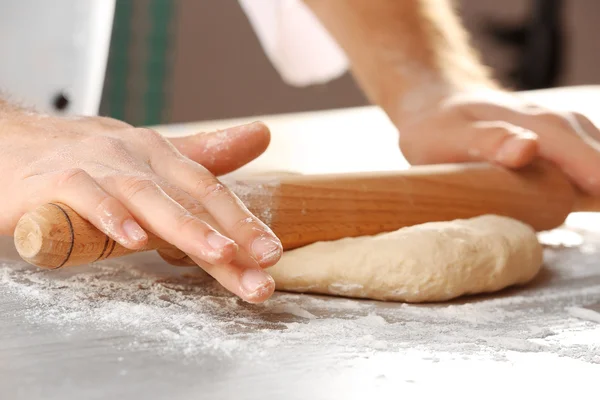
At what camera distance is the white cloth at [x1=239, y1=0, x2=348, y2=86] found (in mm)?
2143

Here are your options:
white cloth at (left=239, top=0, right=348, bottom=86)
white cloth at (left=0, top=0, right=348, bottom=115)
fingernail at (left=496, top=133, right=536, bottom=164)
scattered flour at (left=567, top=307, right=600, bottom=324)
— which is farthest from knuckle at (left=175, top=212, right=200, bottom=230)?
white cloth at (left=239, top=0, right=348, bottom=86)

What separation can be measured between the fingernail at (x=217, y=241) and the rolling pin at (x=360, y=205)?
14 cm

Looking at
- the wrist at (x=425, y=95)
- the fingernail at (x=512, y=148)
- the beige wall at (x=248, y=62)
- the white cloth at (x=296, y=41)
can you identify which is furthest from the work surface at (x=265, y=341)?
the beige wall at (x=248, y=62)

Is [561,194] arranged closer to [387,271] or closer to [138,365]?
[387,271]

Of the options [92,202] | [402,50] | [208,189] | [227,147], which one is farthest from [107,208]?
[402,50]

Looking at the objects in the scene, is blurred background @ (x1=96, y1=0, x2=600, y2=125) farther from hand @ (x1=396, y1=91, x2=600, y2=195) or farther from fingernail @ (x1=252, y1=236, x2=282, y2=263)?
fingernail @ (x1=252, y1=236, x2=282, y2=263)

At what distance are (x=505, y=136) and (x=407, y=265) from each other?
41 cm

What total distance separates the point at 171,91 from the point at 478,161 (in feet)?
10.2

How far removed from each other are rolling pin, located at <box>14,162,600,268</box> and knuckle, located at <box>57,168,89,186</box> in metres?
0.03

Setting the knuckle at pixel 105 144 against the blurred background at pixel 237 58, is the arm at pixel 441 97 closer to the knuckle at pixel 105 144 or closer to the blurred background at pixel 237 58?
the knuckle at pixel 105 144

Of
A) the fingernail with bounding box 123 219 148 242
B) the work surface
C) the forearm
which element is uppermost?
the forearm

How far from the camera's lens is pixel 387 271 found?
3.44 feet

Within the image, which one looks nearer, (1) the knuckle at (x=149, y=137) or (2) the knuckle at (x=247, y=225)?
(2) the knuckle at (x=247, y=225)

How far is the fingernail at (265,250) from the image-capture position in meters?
0.83
